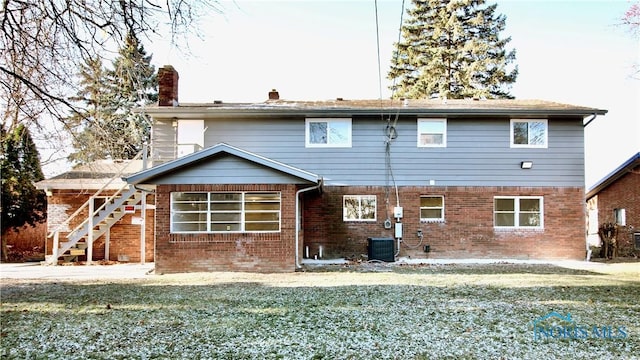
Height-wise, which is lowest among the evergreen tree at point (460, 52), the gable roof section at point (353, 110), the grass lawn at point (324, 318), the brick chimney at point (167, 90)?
the grass lawn at point (324, 318)

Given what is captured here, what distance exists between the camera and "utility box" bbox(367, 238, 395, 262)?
1572 cm

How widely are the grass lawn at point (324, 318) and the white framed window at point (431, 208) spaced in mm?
5012

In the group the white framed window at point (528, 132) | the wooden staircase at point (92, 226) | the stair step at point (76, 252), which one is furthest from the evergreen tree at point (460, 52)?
the stair step at point (76, 252)

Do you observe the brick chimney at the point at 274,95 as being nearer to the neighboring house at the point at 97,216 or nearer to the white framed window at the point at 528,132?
the neighboring house at the point at 97,216

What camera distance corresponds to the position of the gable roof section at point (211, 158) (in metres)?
12.9

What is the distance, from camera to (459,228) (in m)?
16.6

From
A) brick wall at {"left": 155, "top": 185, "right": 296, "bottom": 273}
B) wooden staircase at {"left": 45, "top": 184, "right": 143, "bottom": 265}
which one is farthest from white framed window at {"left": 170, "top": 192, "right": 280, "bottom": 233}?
wooden staircase at {"left": 45, "top": 184, "right": 143, "bottom": 265}

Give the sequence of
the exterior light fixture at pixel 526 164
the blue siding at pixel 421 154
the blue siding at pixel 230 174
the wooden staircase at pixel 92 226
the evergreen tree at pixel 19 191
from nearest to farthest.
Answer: the blue siding at pixel 230 174
the wooden staircase at pixel 92 226
the exterior light fixture at pixel 526 164
the blue siding at pixel 421 154
the evergreen tree at pixel 19 191

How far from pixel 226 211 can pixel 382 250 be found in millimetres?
5278

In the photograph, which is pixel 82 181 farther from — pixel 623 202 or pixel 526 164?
pixel 623 202

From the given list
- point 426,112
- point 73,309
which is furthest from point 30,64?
point 426,112

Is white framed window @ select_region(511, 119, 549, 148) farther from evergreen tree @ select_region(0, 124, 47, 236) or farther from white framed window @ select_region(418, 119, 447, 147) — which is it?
evergreen tree @ select_region(0, 124, 47, 236)

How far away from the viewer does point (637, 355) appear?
17.6 ft

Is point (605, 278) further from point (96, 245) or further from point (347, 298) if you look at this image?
point (96, 245)
